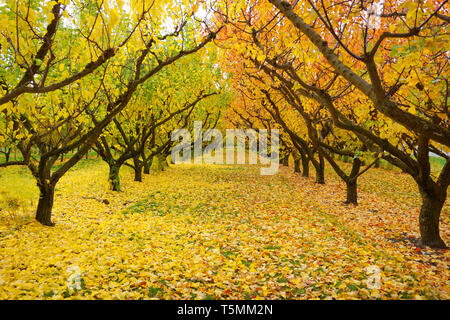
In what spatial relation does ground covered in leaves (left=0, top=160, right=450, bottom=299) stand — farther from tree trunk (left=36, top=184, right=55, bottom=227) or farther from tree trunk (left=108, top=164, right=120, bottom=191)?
tree trunk (left=108, top=164, right=120, bottom=191)

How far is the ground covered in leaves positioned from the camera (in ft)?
17.1

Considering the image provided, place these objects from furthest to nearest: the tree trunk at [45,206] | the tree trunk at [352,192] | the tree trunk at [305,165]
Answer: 1. the tree trunk at [305,165]
2. the tree trunk at [352,192]
3. the tree trunk at [45,206]

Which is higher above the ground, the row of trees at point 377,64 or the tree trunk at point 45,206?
the row of trees at point 377,64

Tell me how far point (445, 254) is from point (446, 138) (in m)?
4.85

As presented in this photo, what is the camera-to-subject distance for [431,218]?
7.18 metres

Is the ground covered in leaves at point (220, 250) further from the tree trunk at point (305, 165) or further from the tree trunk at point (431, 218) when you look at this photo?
the tree trunk at point (305, 165)

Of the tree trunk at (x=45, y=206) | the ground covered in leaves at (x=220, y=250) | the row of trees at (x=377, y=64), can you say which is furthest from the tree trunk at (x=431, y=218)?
the tree trunk at (x=45, y=206)

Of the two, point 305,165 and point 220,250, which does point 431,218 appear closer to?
point 220,250

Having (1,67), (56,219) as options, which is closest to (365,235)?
(56,219)

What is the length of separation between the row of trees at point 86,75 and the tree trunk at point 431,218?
7236 millimetres

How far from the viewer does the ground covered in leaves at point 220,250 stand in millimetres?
5203

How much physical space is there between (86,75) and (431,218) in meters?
9.79

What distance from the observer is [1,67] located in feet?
22.3
